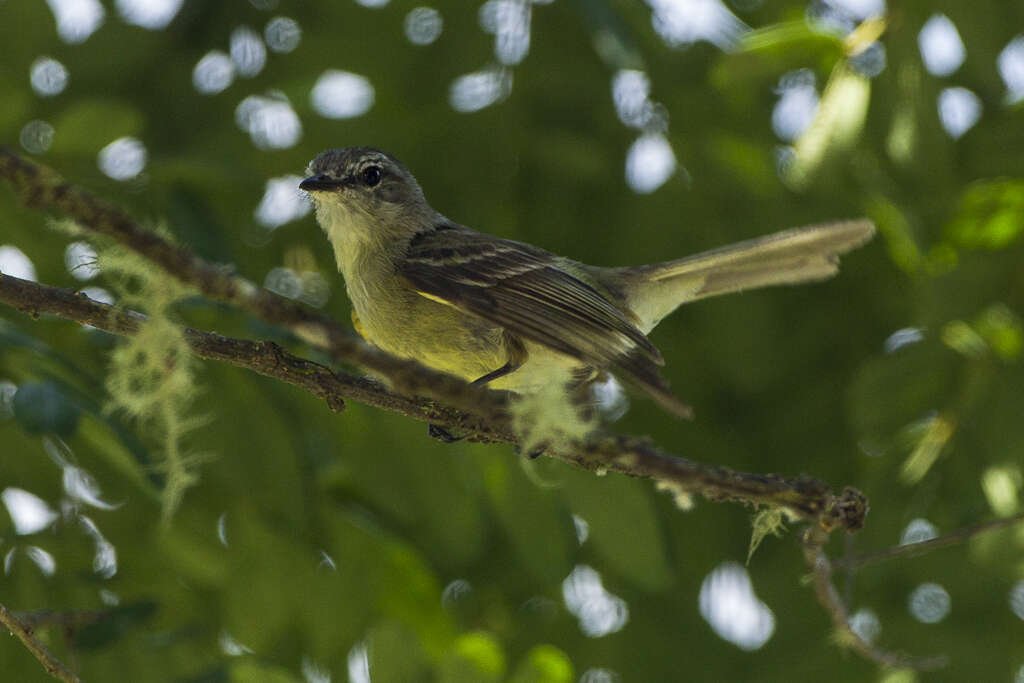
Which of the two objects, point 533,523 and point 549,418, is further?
point 533,523

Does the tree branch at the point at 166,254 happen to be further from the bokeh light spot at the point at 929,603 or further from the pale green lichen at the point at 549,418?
the bokeh light spot at the point at 929,603

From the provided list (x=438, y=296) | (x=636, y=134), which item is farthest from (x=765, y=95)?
(x=438, y=296)

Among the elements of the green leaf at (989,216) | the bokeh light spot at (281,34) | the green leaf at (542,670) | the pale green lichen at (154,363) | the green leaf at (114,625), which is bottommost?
the green leaf at (114,625)

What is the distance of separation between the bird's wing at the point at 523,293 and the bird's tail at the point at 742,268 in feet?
0.57

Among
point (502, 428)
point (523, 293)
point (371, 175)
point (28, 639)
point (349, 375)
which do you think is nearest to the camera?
point (502, 428)

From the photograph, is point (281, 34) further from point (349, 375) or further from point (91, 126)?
point (349, 375)

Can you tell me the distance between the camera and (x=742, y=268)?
172 inches

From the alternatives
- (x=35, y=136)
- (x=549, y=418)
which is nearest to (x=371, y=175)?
(x=35, y=136)

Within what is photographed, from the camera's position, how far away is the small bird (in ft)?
12.8

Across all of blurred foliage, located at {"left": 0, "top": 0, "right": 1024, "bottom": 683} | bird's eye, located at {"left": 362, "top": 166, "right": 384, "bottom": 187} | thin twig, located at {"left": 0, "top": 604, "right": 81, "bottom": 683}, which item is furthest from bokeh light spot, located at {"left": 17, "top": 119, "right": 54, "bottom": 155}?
thin twig, located at {"left": 0, "top": 604, "right": 81, "bottom": 683}

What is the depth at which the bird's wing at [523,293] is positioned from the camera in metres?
3.63

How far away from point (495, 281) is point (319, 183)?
0.85 meters

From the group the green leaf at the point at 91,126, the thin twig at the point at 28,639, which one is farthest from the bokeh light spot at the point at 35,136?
the thin twig at the point at 28,639

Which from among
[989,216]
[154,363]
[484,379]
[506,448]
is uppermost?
[989,216]
